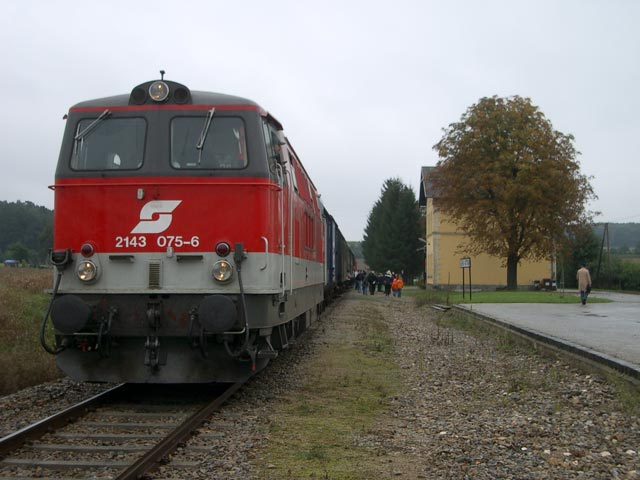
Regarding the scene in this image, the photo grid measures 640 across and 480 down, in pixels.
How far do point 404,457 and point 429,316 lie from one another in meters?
18.5

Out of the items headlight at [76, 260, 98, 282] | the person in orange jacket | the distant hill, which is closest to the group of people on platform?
the person in orange jacket

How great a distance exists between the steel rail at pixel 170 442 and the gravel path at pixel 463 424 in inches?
3.8

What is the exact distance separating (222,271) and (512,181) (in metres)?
32.5

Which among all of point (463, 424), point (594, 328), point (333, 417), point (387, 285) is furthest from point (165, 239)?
point (387, 285)

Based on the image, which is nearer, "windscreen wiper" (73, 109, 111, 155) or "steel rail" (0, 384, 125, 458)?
"steel rail" (0, 384, 125, 458)

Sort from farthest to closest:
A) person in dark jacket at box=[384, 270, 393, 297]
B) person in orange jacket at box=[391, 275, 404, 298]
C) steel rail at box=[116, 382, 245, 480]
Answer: person in dark jacket at box=[384, 270, 393, 297], person in orange jacket at box=[391, 275, 404, 298], steel rail at box=[116, 382, 245, 480]

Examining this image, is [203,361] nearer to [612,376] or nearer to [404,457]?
[404,457]

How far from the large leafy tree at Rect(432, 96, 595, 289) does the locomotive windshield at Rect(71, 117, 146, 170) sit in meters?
31.5

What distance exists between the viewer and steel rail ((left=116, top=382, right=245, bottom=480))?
500cm

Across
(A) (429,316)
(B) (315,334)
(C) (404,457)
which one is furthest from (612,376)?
(A) (429,316)

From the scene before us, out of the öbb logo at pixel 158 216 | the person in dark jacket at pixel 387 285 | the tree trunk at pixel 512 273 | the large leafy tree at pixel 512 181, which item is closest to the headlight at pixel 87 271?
the öbb logo at pixel 158 216

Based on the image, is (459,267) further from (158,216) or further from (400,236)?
(158,216)

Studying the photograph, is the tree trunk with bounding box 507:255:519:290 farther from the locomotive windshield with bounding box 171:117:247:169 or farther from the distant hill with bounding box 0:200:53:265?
the distant hill with bounding box 0:200:53:265

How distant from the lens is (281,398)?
8305 mm
